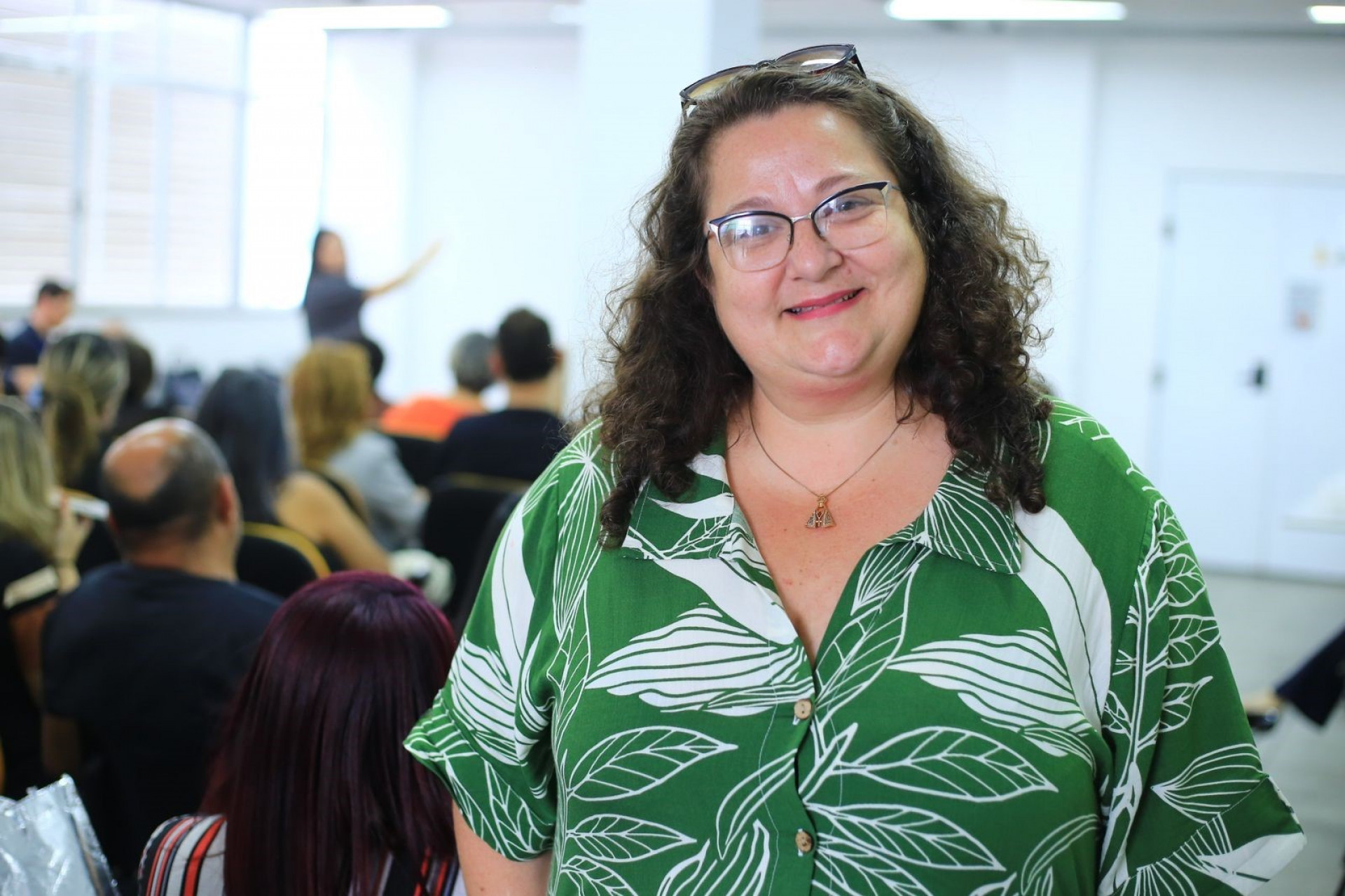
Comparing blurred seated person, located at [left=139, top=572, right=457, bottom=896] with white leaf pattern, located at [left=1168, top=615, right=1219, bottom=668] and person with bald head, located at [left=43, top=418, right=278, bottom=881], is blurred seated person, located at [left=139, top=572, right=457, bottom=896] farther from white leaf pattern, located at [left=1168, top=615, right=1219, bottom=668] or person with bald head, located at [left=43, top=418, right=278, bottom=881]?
white leaf pattern, located at [left=1168, top=615, right=1219, bottom=668]

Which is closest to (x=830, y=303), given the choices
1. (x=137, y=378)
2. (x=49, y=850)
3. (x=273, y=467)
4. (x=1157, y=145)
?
(x=49, y=850)

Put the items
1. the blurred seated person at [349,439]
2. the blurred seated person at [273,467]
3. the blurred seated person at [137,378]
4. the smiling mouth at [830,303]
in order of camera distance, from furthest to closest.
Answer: the blurred seated person at [137,378]
the blurred seated person at [349,439]
the blurred seated person at [273,467]
the smiling mouth at [830,303]

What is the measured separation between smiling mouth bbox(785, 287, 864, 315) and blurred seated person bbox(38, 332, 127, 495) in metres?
2.86

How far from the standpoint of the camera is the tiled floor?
3520mm

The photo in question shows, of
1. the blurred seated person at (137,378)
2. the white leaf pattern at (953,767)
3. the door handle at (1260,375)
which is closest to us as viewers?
the white leaf pattern at (953,767)

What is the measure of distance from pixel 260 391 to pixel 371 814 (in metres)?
2.03

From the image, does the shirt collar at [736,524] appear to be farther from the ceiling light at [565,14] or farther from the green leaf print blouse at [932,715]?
the ceiling light at [565,14]

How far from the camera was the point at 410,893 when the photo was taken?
4.83 feet

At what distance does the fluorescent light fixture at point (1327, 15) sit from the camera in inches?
276

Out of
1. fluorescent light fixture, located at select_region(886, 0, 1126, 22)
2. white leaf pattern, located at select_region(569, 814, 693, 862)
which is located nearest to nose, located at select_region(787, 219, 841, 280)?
white leaf pattern, located at select_region(569, 814, 693, 862)

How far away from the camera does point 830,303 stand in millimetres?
1207

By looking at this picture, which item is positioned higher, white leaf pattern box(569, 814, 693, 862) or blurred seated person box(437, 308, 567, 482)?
blurred seated person box(437, 308, 567, 482)

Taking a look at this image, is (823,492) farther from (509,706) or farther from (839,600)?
(509,706)

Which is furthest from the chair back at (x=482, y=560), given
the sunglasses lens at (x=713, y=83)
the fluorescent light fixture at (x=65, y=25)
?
the fluorescent light fixture at (x=65, y=25)
